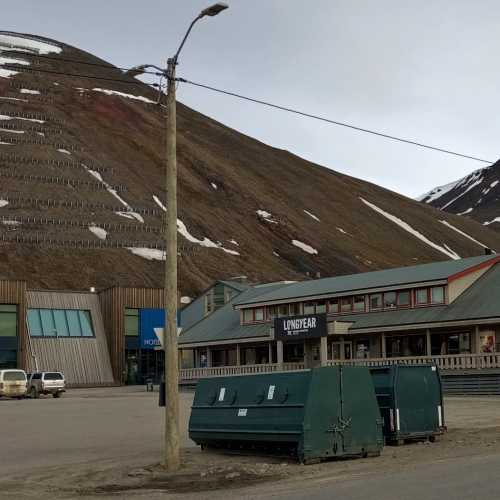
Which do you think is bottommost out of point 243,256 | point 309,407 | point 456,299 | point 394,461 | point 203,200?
point 394,461

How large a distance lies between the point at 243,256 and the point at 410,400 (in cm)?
9386

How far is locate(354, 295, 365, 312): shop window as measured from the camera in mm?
49444

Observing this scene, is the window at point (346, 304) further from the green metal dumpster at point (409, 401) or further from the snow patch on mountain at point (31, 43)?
the snow patch on mountain at point (31, 43)

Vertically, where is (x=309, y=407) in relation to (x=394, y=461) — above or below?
above

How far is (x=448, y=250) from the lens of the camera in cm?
15512

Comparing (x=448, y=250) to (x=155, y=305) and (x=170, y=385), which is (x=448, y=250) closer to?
(x=155, y=305)

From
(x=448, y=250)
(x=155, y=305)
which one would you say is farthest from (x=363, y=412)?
(x=448, y=250)

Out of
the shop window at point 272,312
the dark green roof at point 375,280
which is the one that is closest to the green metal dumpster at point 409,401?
the dark green roof at point 375,280

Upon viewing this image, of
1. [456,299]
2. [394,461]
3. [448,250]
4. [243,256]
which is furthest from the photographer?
[448,250]

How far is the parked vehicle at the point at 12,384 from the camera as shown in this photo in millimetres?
49938

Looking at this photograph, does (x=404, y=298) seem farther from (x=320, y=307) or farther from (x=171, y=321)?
(x=171, y=321)

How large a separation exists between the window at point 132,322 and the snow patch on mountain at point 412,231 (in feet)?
299

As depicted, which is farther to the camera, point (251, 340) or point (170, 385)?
point (251, 340)

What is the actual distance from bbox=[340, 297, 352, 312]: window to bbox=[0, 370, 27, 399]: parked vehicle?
61.4ft
